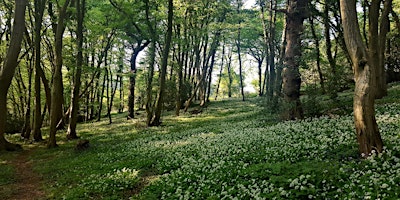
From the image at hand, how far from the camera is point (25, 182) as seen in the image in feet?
41.2

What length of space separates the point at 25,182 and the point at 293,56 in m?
13.6

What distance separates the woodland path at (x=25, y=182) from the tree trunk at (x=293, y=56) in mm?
11850

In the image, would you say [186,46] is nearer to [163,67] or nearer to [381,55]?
[163,67]

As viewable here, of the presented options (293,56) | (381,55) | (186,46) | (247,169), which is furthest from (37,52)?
(381,55)

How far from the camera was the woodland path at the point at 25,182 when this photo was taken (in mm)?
10633

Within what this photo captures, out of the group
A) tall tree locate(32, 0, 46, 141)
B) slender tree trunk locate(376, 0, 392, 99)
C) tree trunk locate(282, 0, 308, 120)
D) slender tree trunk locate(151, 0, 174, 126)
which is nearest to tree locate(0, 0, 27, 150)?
tall tree locate(32, 0, 46, 141)

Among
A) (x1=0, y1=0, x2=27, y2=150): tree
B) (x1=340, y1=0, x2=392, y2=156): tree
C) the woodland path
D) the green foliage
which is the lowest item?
the woodland path

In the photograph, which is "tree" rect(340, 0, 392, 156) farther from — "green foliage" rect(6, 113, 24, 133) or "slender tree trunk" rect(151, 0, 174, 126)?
"green foliage" rect(6, 113, 24, 133)

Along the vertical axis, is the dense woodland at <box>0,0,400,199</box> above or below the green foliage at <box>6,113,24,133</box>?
above

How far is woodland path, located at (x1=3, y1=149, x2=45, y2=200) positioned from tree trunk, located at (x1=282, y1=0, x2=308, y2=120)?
467 inches

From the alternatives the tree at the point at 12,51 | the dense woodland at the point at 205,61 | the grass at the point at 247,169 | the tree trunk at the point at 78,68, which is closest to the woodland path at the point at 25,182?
the grass at the point at 247,169

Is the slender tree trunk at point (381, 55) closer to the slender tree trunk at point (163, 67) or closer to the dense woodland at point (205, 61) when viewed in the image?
the dense woodland at point (205, 61)

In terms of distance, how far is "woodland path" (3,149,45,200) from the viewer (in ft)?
34.9

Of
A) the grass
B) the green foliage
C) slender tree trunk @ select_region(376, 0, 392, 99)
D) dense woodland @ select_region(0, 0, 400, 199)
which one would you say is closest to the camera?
the grass
